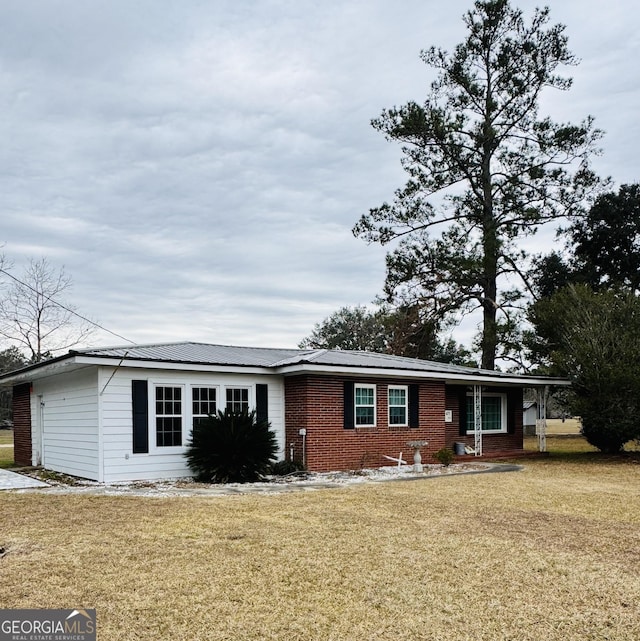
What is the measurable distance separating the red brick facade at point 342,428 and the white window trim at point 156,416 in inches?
102

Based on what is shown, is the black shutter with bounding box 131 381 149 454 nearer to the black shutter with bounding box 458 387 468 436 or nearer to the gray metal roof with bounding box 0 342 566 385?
the gray metal roof with bounding box 0 342 566 385

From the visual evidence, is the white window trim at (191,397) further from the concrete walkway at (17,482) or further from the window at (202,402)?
the concrete walkway at (17,482)

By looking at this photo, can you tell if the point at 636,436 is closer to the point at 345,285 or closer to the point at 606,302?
the point at 606,302

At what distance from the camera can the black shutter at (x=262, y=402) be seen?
49.6ft

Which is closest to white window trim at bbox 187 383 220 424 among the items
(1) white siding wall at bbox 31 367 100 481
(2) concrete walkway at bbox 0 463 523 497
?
(2) concrete walkway at bbox 0 463 523 497

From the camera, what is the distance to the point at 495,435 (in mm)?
20578

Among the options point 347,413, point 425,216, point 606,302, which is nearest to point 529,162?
point 425,216

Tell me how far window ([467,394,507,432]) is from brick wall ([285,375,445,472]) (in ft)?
11.2

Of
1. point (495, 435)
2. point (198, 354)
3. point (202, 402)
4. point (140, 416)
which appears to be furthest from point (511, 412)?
point (140, 416)

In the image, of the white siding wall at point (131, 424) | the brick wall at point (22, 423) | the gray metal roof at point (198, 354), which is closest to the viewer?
the white siding wall at point (131, 424)

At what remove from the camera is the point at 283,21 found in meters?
12.7

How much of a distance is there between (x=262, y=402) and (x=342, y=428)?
1987 mm

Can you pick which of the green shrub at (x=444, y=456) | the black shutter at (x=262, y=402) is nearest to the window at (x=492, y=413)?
the green shrub at (x=444, y=456)

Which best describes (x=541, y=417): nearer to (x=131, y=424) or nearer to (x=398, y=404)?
(x=398, y=404)
